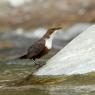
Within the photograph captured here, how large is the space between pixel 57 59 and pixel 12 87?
49.3 inches

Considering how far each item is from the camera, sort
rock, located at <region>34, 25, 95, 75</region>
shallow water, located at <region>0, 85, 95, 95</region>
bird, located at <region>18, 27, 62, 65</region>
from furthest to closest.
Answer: bird, located at <region>18, 27, 62, 65</region> → rock, located at <region>34, 25, 95, 75</region> → shallow water, located at <region>0, 85, 95, 95</region>

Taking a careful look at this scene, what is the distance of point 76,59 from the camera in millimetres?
9102

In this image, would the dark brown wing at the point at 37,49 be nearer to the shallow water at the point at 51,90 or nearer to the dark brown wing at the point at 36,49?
the dark brown wing at the point at 36,49

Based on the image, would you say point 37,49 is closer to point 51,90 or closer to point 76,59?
point 76,59

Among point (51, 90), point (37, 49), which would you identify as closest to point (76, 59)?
point (51, 90)

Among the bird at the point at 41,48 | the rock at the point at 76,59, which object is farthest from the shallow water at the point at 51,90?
the bird at the point at 41,48

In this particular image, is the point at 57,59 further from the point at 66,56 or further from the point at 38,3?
the point at 38,3

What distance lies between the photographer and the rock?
28.5ft

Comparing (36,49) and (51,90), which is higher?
(36,49)

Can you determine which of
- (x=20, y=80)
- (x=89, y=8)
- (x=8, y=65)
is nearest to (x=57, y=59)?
(x=20, y=80)

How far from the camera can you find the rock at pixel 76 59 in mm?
8695

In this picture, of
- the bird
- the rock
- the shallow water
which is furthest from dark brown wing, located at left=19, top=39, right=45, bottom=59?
the shallow water

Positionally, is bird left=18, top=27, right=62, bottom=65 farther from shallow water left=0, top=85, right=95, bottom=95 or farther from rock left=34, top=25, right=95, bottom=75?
shallow water left=0, top=85, right=95, bottom=95

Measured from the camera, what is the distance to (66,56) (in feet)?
30.9
